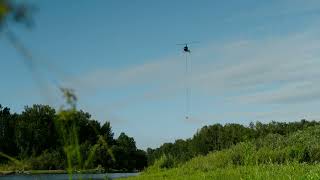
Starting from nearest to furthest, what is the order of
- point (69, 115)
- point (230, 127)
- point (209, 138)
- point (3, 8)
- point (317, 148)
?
point (3, 8)
point (69, 115)
point (317, 148)
point (230, 127)
point (209, 138)

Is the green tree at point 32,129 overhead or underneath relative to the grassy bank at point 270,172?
overhead

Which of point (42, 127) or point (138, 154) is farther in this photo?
point (138, 154)

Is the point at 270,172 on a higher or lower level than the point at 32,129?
lower

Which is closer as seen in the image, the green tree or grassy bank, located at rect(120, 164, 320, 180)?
grassy bank, located at rect(120, 164, 320, 180)

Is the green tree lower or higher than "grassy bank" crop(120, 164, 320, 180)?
higher

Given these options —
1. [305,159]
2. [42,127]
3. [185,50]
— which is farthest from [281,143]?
[42,127]

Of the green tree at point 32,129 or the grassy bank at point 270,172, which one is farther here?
the green tree at point 32,129

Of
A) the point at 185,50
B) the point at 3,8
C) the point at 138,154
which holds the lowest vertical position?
the point at 3,8

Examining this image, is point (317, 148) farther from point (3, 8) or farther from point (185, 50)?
point (3, 8)

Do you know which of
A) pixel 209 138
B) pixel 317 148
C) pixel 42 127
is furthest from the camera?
pixel 42 127

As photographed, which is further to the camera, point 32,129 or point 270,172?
point 32,129

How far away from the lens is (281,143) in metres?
35.2

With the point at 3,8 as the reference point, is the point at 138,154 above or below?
above

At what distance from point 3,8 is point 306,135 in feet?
122
